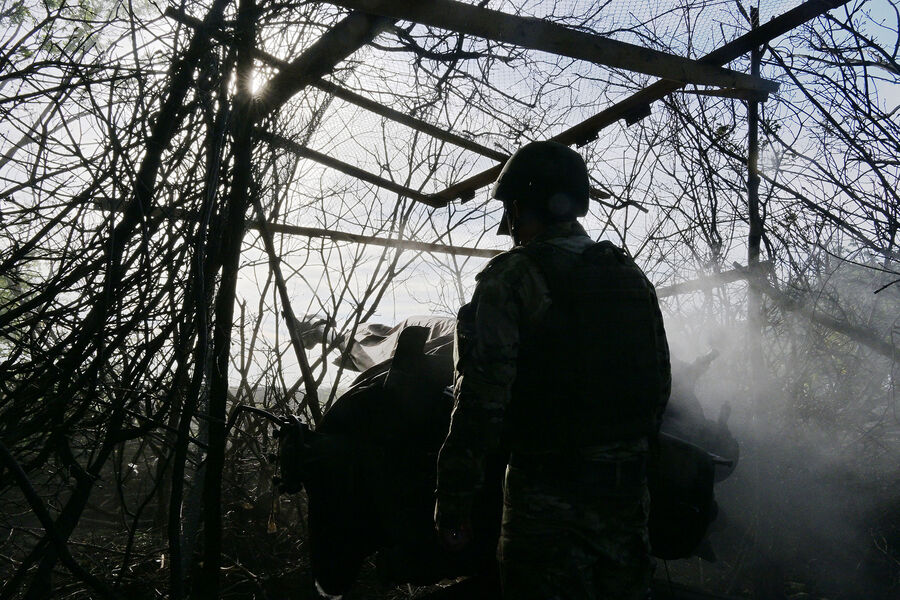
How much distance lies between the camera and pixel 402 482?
244 centimetres

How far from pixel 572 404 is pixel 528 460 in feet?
0.89

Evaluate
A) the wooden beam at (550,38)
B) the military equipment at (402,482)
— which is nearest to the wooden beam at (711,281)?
the wooden beam at (550,38)

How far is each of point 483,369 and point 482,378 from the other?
1.3 inches

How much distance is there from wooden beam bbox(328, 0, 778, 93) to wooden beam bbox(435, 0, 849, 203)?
115mm

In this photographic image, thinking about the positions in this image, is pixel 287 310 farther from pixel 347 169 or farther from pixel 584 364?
pixel 584 364

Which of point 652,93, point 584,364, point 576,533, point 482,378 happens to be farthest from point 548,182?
point 576,533

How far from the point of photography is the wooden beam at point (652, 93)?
8.45 feet

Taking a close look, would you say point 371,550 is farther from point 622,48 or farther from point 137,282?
point 622,48

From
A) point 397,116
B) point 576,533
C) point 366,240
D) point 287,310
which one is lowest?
point 576,533

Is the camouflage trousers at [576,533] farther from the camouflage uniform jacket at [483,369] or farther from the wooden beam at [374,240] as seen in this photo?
the wooden beam at [374,240]

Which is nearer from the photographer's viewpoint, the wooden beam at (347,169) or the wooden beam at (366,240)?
the wooden beam at (347,169)

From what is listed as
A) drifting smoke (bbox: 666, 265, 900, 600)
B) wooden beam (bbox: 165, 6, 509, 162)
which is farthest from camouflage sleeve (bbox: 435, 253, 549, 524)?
drifting smoke (bbox: 666, 265, 900, 600)

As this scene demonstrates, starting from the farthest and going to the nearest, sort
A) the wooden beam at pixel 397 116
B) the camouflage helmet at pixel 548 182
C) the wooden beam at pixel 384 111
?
the wooden beam at pixel 397 116 < the wooden beam at pixel 384 111 < the camouflage helmet at pixel 548 182

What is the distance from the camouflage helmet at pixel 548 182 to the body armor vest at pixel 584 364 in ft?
0.96
